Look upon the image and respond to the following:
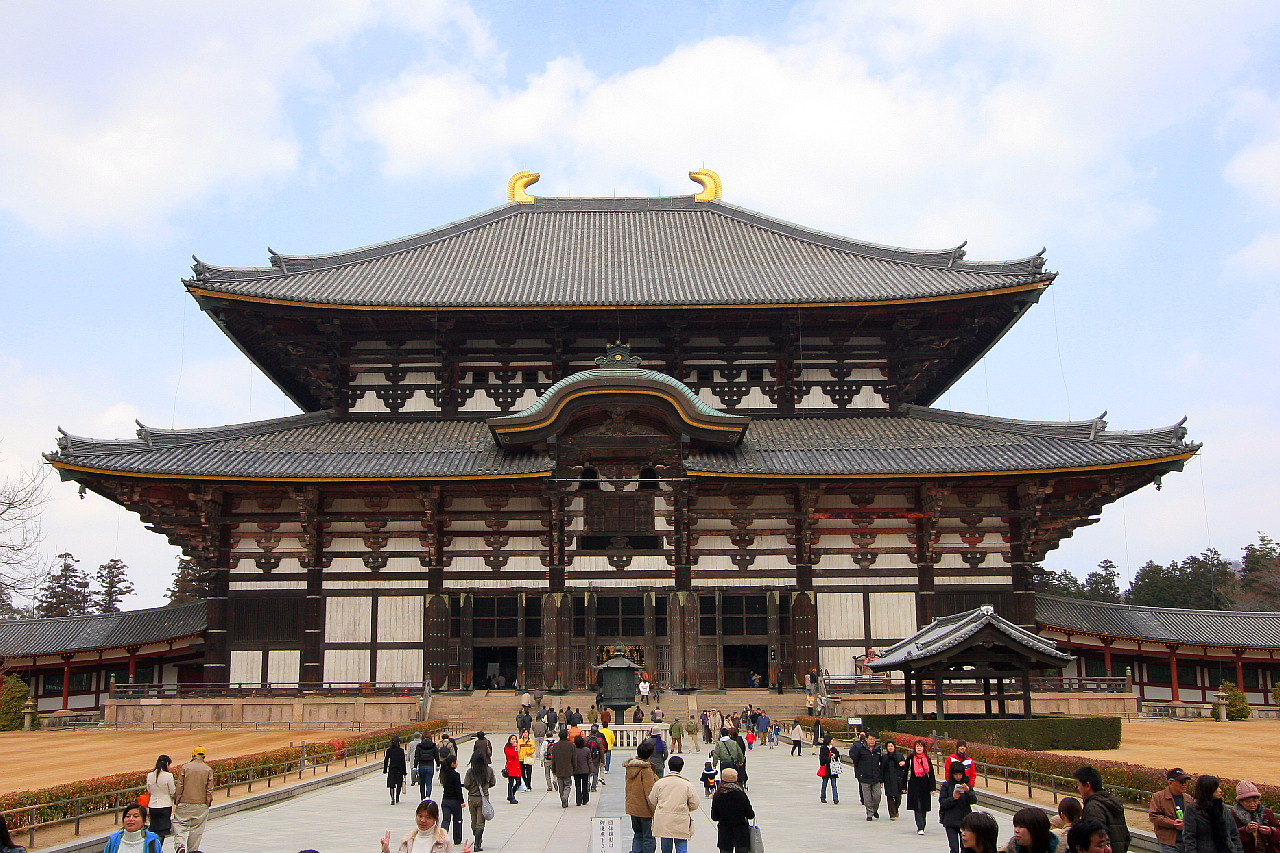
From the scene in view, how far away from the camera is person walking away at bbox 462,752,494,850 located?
15484mm

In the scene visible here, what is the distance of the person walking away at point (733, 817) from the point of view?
38.7ft

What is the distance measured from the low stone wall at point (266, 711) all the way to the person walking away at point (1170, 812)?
26521 millimetres

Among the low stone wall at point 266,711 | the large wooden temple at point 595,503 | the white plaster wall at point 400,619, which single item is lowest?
the low stone wall at point 266,711

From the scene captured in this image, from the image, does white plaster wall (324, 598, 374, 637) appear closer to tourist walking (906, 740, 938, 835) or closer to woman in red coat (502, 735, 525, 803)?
woman in red coat (502, 735, 525, 803)

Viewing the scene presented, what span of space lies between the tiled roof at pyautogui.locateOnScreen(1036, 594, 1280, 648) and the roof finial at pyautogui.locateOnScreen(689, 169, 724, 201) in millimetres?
23481

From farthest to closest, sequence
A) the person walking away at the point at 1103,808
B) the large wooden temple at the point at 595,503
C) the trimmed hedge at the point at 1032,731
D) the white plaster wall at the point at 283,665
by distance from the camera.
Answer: the white plaster wall at the point at 283,665 < the large wooden temple at the point at 595,503 < the trimmed hedge at the point at 1032,731 < the person walking away at the point at 1103,808

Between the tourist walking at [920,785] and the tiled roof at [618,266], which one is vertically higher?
the tiled roof at [618,266]

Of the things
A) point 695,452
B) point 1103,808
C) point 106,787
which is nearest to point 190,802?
point 106,787

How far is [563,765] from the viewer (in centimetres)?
1903

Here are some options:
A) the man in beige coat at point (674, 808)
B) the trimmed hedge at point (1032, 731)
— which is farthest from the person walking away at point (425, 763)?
the trimmed hedge at point (1032, 731)

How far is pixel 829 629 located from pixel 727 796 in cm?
2668

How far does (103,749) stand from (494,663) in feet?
45.8

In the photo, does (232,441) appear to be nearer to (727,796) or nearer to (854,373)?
(854,373)

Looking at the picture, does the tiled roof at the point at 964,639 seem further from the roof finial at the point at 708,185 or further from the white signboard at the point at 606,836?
the roof finial at the point at 708,185
